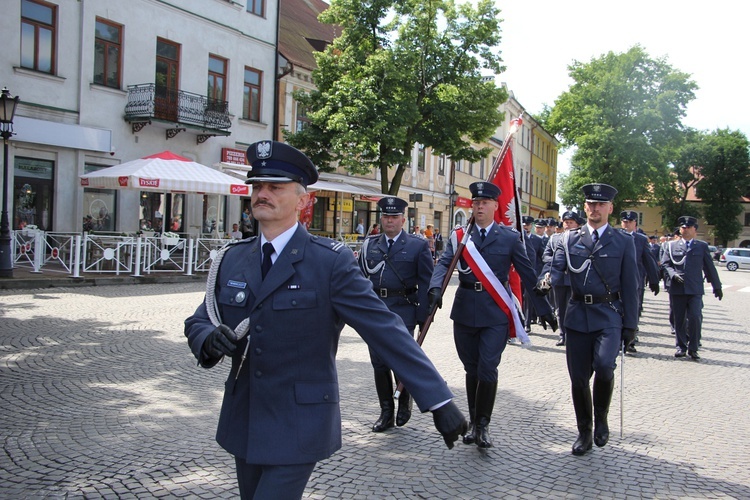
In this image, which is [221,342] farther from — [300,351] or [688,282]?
[688,282]

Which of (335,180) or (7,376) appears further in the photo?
(335,180)

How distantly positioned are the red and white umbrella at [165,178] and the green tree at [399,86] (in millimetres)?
7638

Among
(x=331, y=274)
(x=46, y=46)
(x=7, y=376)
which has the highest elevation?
(x=46, y=46)

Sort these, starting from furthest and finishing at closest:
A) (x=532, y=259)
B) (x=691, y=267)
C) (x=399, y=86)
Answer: (x=399, y=86)
(x=532, y=259)
(x=691, y=267)

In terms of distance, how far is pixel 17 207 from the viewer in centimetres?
1934

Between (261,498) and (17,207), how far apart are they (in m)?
19.6

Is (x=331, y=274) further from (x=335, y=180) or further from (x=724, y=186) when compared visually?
(x=724, y=186)

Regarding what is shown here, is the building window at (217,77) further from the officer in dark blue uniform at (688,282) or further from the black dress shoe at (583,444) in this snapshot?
the black dress shoe at (583,444)

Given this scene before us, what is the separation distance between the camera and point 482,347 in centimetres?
541

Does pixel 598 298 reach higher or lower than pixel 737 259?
higher

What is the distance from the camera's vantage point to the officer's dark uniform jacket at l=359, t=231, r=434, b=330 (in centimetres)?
608

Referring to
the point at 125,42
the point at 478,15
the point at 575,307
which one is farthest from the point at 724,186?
the point at 575,307

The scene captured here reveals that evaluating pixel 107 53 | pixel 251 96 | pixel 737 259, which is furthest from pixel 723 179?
pixel 107 53

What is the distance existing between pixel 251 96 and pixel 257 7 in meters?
3.61
